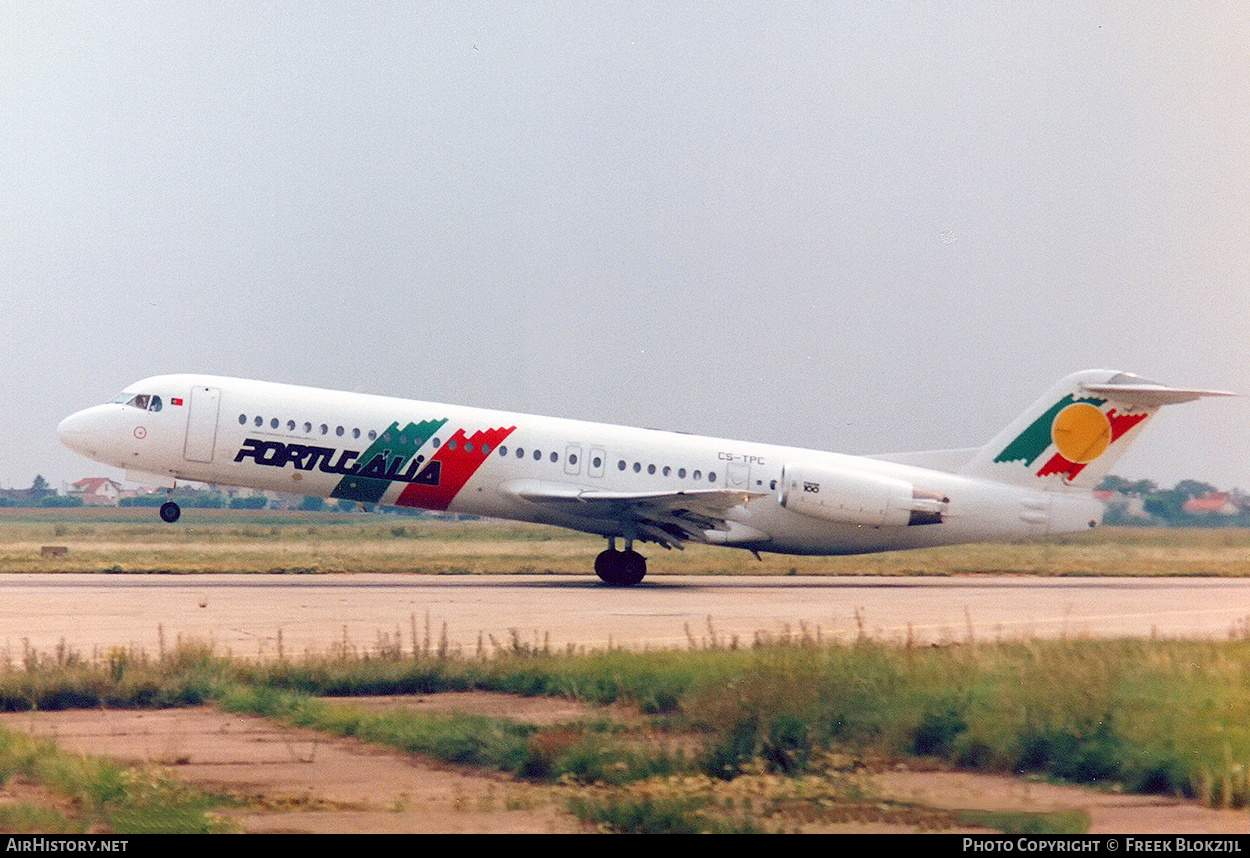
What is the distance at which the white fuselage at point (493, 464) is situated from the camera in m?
26.1

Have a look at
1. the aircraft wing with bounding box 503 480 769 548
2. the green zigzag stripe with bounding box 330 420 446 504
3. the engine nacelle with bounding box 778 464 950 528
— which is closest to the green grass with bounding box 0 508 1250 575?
the green zigzag stripe with bounding box 330 420 446 504

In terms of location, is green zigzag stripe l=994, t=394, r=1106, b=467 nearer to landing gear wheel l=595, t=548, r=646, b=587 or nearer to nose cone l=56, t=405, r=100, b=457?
landing gear wheel l=595, t=548, r=646, b=587

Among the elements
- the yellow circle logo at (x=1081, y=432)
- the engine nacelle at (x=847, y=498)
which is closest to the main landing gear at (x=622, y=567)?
the engine nacelle at (x=847, y=498)

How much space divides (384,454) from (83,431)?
20.3ft

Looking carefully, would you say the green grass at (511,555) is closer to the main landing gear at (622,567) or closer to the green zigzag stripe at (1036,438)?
the green zigzag stripe at (1036,438)

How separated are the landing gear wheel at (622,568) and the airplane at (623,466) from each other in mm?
29

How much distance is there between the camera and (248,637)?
51.9 ft

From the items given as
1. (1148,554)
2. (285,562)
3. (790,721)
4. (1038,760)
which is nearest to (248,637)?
(790,721)

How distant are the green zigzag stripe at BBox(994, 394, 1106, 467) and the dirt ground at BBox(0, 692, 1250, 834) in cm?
1974

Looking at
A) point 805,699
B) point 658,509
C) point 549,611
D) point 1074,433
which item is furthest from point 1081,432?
point 805,699

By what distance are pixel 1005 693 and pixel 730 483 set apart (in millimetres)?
17820

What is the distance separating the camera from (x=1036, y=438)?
2831cm

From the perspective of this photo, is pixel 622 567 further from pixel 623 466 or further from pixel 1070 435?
pixel 1070 435
